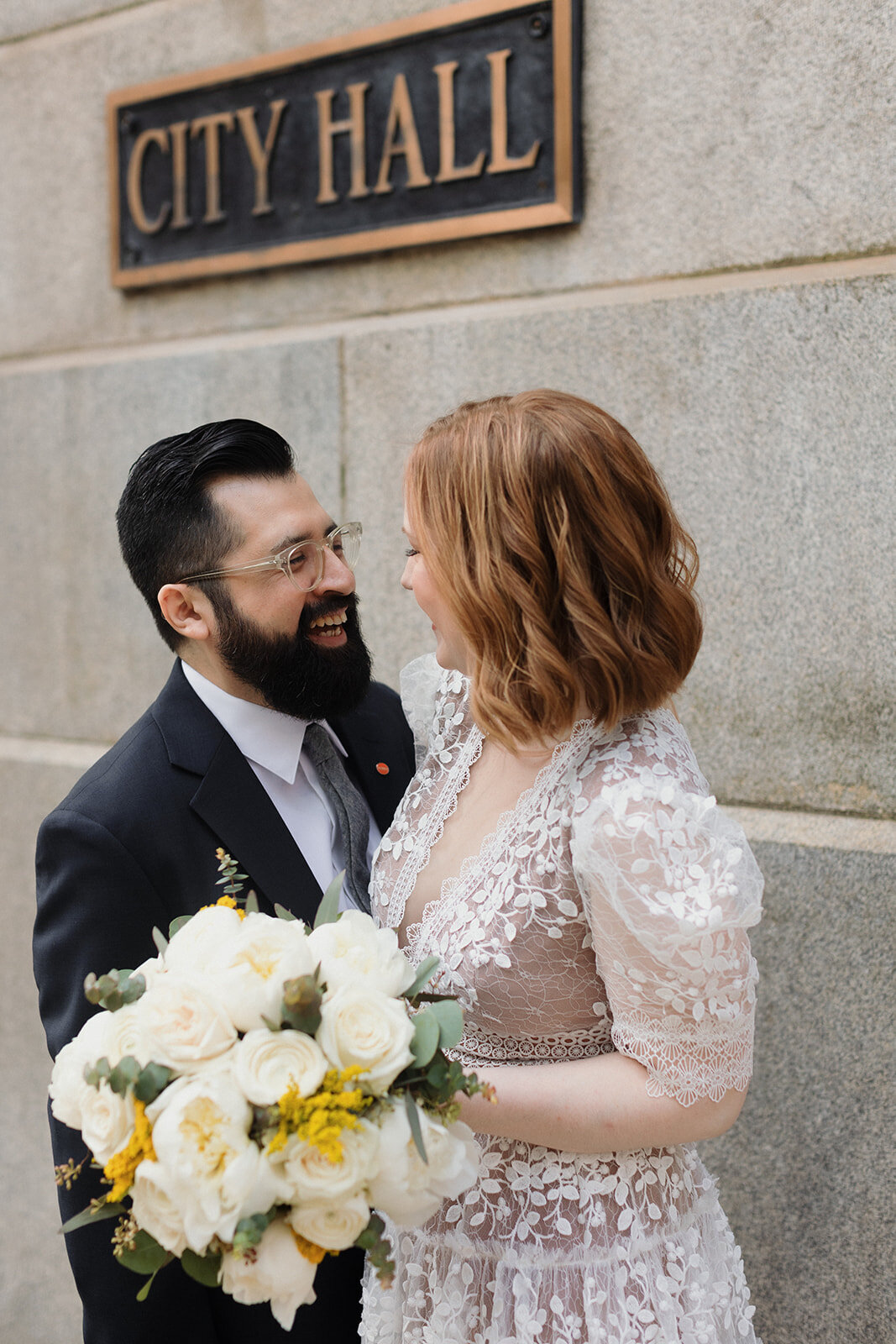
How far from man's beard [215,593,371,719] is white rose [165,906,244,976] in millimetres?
853

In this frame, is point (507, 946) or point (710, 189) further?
point (710, 189)

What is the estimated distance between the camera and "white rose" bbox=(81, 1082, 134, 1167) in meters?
1.44

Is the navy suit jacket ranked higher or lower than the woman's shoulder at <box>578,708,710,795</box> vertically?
lower

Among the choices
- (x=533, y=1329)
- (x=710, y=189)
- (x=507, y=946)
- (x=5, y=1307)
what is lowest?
(x=5, y=1307)

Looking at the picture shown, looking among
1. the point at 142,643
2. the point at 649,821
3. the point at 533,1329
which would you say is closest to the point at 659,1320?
the point at 533,1329

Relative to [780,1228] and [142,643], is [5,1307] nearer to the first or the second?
[142,643]

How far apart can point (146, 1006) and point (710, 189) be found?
239 cm

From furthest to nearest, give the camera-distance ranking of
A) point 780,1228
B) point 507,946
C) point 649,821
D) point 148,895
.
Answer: point 780,1228
point 148,895
point 507,946
point 649,821

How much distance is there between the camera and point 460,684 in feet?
7.98

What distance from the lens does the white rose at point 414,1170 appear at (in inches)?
56.1

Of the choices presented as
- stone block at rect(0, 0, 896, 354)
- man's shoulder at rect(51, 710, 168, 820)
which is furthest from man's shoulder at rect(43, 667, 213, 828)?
stone block at rect(0, 0, 896, 354)

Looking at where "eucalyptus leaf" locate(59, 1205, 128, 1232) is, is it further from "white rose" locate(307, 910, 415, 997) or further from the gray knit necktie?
the gray knit necktie

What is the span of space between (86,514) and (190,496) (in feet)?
6.19

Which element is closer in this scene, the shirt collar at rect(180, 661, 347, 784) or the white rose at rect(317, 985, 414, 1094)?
the white rose at rect(317, 985, 414, 1094)
